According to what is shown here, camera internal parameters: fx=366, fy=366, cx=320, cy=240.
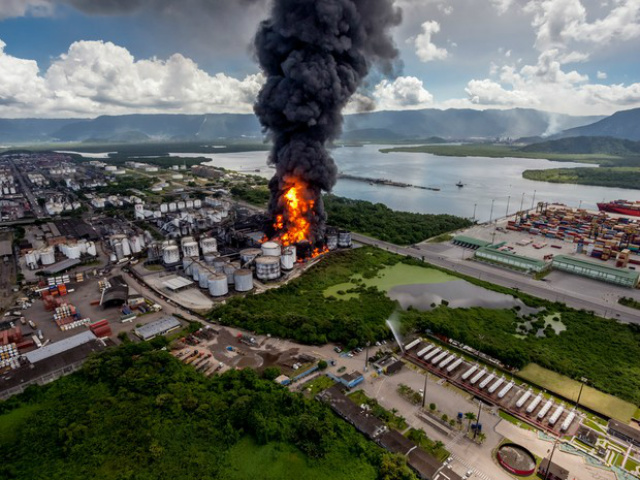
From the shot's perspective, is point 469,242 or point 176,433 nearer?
point 176,433

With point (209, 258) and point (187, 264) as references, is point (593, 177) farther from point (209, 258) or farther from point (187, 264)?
point (187, 264)

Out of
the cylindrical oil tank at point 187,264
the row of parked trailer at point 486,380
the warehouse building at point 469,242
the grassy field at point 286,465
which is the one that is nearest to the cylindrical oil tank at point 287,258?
the cylindrical oil tank at point 187,264

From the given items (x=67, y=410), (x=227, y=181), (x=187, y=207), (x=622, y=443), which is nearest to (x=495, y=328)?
(x=622, y=443)

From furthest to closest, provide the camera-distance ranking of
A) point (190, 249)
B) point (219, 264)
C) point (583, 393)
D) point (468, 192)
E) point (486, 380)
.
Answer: point (468, 192) < point (190, 249) < point (219, 264) < point (486, 380) < point (583, 393)

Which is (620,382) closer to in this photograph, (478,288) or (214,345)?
(478,288)

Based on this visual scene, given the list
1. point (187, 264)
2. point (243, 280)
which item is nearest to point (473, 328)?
point (243, 280)

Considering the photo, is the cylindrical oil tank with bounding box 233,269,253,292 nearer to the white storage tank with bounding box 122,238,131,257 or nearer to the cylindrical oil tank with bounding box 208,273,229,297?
the cylindrical oil tank with bounding box 208,273,229,297
